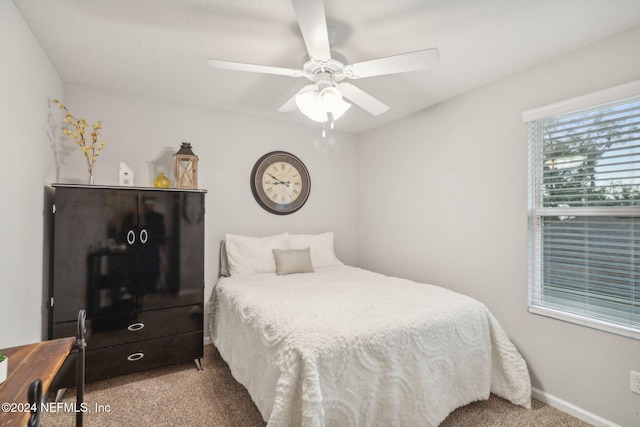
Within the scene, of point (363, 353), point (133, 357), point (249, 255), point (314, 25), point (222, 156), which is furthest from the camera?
point (222, 156)

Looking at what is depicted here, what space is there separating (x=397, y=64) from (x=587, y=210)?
1597mm

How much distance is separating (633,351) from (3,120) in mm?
3749

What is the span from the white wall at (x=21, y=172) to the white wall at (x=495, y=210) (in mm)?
3129

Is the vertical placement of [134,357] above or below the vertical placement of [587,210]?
below

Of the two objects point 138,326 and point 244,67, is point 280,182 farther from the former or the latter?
point 138,326

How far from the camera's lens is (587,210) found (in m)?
1.99

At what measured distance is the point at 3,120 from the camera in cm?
157

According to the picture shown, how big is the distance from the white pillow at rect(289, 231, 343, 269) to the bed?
74cm

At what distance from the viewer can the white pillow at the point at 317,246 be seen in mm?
3393

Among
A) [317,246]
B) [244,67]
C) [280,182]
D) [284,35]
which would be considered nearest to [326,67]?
[284,35]

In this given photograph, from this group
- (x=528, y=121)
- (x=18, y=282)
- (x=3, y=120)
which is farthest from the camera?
(x=528, y=121)

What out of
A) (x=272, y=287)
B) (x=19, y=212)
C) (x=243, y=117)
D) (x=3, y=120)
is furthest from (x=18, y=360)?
(x=243, y=117)

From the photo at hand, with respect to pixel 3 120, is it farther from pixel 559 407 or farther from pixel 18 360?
pixel 559 407

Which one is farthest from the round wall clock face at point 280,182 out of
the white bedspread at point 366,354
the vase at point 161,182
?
the white bedspread at point 366,354
